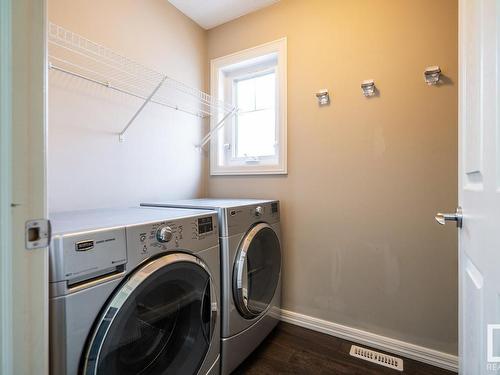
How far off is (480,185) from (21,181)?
0.98 meters

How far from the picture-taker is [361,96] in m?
1.64

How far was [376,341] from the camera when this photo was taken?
62.7 inches

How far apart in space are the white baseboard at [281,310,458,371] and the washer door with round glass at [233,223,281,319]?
1.18 ft

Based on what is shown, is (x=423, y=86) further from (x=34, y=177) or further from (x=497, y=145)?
(x=34, y=177)

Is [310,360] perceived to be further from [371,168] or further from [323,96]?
[323,96]

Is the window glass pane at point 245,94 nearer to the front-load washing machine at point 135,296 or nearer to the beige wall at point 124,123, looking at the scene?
the beige wall at point 124,123

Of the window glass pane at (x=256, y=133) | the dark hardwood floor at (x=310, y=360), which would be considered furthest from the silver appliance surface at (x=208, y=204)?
the dark hardwood floor at (x=310, y=360)

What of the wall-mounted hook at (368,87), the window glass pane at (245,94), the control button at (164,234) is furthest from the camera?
the window glass pane at (245,94)

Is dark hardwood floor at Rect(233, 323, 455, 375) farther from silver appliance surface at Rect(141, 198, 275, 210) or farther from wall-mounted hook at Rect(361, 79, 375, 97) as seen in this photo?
wall-mounted hook at Rect(361, 79, 375, 97)

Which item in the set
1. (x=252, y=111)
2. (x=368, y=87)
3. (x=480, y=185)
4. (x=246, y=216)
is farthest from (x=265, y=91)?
(x=480, y=185)

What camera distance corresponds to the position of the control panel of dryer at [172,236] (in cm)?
86

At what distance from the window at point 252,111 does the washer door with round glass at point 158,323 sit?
1.15 m

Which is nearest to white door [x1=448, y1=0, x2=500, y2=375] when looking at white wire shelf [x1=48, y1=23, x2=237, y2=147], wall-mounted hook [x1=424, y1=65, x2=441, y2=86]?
wall-mounted hook [x1=424, y1=65, x2=441, y2=86]

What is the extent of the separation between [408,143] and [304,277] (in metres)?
1.15
